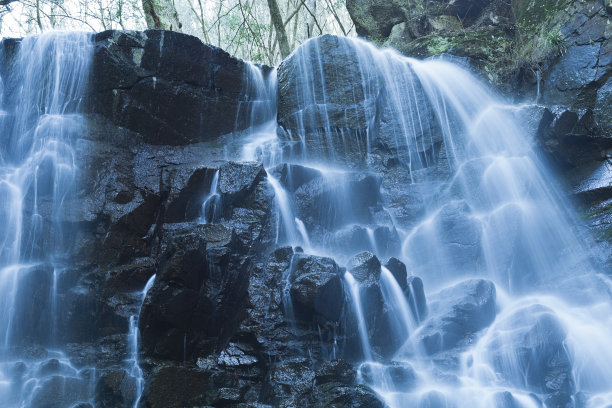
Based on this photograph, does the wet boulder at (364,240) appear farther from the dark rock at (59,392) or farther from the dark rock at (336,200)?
the dark rock at (59,392)

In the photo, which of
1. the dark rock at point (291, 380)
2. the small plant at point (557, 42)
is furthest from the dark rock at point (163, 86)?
the small plant at point (557, 42)

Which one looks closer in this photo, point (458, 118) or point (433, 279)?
point (433, 279)

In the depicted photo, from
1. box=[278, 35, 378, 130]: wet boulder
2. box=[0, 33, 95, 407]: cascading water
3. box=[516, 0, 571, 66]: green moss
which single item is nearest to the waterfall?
box=[0, 33, 95, 407]: cascading water

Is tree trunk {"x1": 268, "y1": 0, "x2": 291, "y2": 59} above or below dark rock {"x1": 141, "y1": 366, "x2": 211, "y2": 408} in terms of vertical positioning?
above

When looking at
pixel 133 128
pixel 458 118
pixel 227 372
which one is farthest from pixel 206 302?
pixel 458 118

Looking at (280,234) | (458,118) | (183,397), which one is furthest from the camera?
(458,118)

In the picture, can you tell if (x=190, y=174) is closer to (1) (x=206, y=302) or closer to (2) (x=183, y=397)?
(1) (x=206, y=302)

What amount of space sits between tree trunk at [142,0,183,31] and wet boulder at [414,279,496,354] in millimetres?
12587

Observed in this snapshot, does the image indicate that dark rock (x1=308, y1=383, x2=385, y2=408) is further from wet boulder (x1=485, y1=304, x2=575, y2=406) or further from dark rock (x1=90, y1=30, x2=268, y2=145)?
dark rock (x1=90, y1=30, x2=268, y2=145)

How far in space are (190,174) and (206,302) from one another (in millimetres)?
3310

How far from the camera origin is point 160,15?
52.4 feet

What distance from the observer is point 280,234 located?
362 inches

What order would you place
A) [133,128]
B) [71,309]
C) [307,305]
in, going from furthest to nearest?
[133,128] < [71,309] < [307,305]

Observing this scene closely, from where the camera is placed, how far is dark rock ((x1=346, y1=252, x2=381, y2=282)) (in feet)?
26.4
